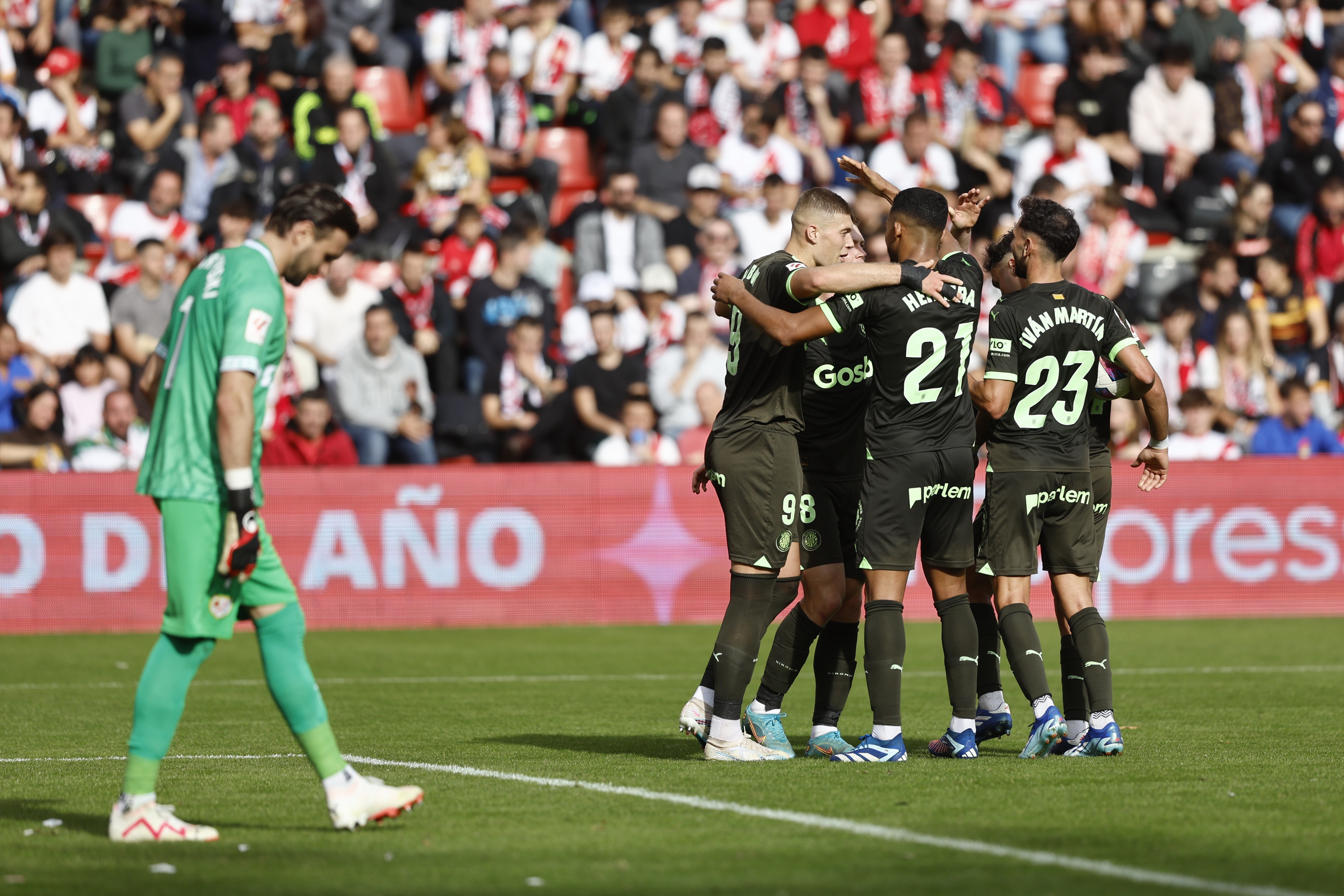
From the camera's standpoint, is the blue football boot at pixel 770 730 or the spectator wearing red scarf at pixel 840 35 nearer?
the blue football boot at pixel 770 730

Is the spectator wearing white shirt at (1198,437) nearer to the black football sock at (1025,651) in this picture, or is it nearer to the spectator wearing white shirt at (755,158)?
the spectator wearing white shirt at (755,158)

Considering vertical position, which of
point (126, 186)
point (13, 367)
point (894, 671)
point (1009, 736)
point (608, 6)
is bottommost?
point (1009, 736)

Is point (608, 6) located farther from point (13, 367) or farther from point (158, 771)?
point (158, 771)

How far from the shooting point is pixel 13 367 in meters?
16.3

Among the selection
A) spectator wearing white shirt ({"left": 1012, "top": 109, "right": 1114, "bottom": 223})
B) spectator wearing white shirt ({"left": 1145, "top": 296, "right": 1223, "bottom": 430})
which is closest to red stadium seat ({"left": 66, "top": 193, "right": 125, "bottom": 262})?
spectator wearing white shirt ({"left": 1012, "top": 109, "right": 1114, "bottom": 223})

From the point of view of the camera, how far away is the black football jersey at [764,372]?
7641 millimetres

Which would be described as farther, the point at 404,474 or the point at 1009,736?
the point at 404,474

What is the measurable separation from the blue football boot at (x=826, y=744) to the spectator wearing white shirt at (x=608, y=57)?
45.6ft

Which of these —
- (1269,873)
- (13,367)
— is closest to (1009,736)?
(1269,873)

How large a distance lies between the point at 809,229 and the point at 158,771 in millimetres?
3722

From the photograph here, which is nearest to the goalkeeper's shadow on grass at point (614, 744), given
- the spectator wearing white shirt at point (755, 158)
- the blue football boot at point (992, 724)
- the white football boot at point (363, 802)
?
the blue football boot at point (992, 724)

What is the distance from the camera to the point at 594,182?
68.5 ft

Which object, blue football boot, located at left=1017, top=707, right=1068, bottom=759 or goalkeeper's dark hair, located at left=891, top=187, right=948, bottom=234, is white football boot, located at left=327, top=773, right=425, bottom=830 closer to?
blue football boot, located at left=1017, top=707, right=1068, bottom=759

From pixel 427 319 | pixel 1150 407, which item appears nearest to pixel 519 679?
pixel 1150 407
